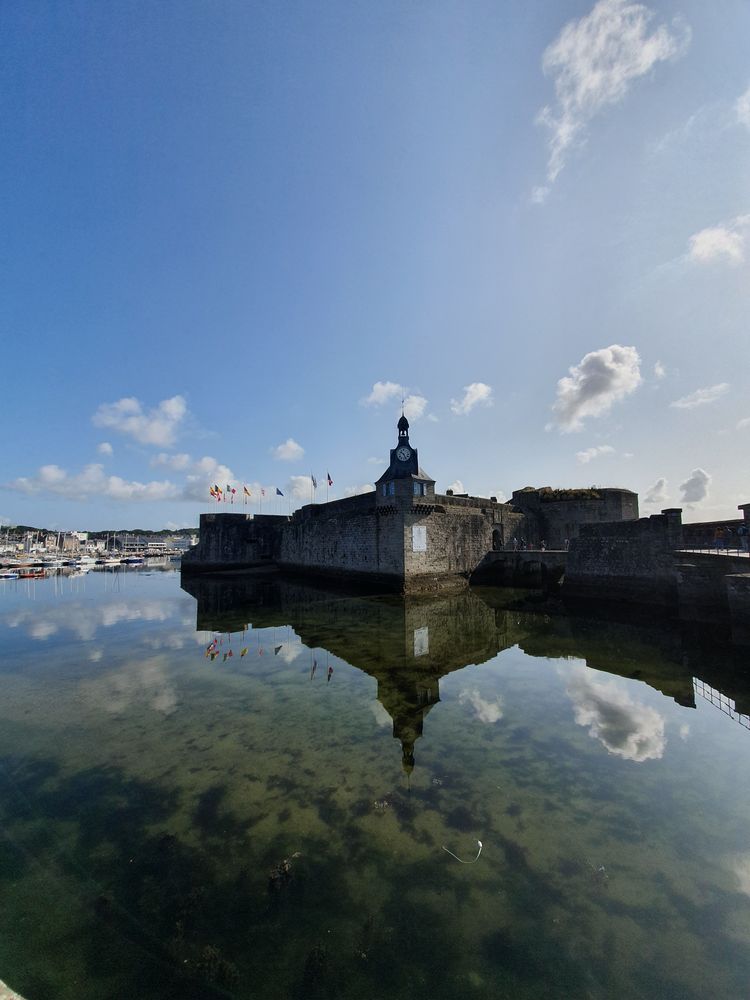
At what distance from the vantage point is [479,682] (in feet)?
28.2

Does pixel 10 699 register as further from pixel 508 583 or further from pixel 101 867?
pixel 508 583

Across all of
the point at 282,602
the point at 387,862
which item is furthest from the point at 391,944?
the point at 282,602

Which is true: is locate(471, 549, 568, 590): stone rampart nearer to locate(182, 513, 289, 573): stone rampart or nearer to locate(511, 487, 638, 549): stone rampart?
locate(511, 487, 638, 549): stone rampart

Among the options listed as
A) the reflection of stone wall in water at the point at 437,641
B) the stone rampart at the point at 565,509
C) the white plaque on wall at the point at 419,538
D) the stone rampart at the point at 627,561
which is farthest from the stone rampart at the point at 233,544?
the stone rampart at the point at 627,561

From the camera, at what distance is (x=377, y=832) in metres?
4.14

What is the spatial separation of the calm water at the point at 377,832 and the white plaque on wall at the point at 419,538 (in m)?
12.8

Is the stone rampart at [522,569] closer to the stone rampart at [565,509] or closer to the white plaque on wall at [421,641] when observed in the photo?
the stone rampart at [565,509]

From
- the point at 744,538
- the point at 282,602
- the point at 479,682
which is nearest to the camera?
the point at 479,682

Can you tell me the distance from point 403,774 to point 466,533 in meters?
21.5

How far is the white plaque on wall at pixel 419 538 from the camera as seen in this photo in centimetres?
2214

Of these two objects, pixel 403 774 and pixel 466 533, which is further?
pixel 466 533

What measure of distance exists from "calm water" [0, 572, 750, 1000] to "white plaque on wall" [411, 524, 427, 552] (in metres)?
12.8

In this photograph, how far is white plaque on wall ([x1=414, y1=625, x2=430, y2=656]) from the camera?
35.1 ft

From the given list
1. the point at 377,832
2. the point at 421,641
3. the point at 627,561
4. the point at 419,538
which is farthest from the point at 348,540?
the point at 377,832
